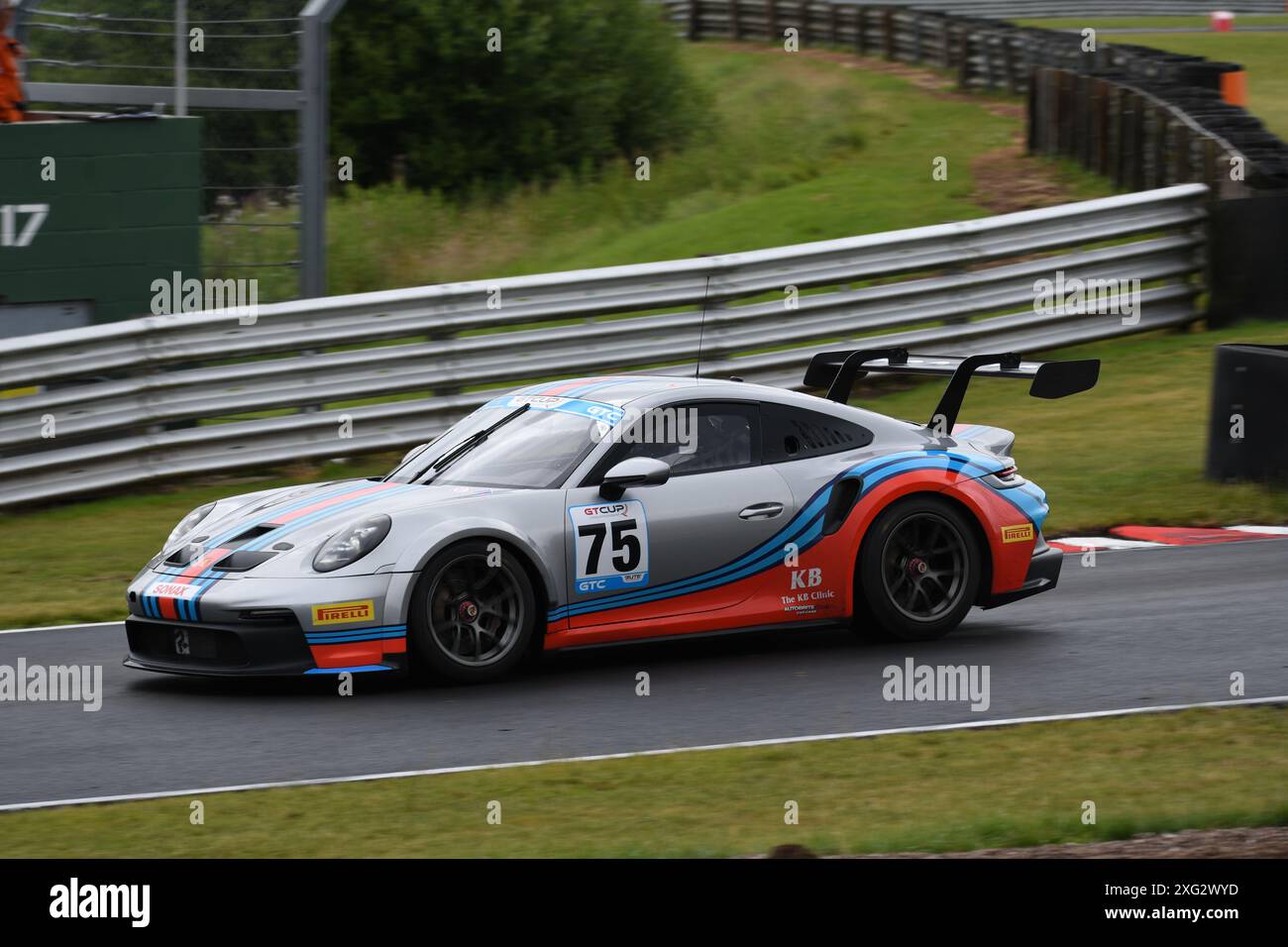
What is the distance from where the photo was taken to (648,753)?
7.21 meters

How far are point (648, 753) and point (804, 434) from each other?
238 cm

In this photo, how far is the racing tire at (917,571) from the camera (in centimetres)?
898

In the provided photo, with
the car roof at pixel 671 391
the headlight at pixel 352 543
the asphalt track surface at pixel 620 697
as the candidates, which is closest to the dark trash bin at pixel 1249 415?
the asphalt track surface at pixel 620 697

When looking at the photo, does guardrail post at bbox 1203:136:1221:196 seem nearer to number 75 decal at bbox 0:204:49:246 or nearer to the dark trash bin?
the dark trash bin

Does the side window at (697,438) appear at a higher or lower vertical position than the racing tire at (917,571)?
higher

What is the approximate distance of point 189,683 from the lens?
8664mm

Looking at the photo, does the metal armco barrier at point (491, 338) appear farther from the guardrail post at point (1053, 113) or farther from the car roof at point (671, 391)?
the guardrail post at point (1053, 113)

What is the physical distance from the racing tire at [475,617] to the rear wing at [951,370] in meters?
2.12

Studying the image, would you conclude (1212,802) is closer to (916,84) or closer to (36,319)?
(36,319)

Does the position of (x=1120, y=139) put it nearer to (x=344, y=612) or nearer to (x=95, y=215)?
(x=95, y=215)

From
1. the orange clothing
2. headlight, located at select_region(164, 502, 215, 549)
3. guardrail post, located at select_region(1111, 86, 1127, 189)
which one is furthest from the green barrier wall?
guardrail post, located at select_region(1111, 86, 1127, 189)

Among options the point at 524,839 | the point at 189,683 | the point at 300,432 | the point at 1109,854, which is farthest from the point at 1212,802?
the point at 300,432

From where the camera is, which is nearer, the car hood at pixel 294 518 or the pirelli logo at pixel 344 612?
the pirelli logo at pixel 344 612

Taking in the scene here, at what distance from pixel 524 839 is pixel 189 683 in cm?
313
